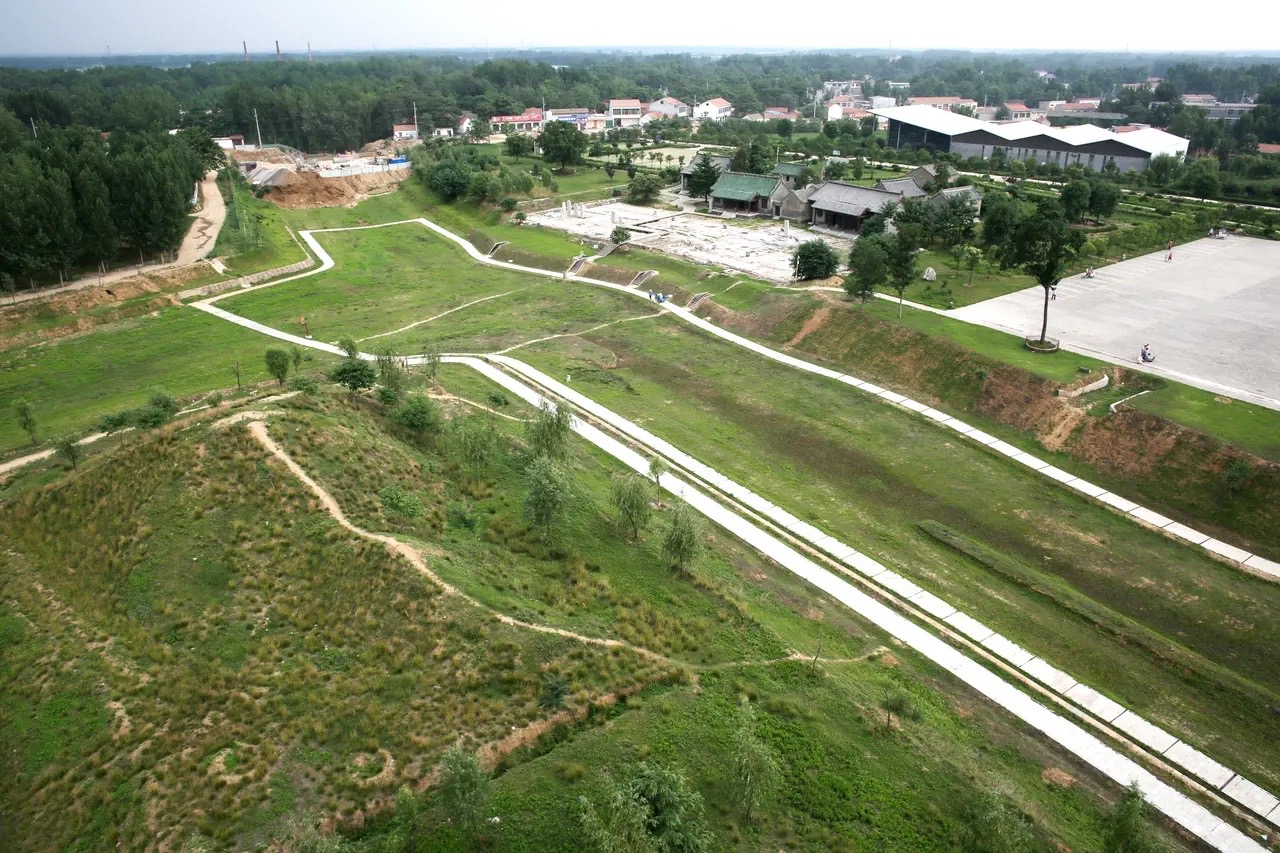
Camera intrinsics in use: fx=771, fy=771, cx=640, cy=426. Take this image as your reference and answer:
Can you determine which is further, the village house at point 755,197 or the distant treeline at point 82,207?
the village house at point 755,197

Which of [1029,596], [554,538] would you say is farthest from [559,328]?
[1029,596]

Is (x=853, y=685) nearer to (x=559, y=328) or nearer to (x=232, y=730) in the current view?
(x=232, y=730)

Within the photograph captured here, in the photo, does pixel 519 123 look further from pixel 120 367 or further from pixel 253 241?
pixel 120 367

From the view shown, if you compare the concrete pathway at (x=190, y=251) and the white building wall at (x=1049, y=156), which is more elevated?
the white building wall at (x=1049, y=156)

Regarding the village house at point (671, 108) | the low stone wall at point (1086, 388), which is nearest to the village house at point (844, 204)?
the low stone wall at point (1086, 388)

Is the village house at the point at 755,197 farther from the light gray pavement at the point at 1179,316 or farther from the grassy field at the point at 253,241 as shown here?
the grassy field at the point at 253,241

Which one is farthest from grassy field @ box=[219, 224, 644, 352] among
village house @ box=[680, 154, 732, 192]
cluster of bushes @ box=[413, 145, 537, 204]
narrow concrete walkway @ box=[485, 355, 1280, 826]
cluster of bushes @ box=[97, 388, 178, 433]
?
village house @ box=[680, 154, 732, 192]

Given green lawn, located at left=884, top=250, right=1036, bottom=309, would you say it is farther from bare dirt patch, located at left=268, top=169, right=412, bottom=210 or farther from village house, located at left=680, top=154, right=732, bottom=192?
bare dirt patch, located at left=268, top=169, right=412, bottom=210

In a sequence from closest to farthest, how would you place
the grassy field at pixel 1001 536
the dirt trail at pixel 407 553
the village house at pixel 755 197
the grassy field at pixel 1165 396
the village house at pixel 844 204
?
the dirt trail at pixel 407 553, the grassy field at pixel 1001 536, the grassy field at pixel 1165 396, the village house at pixel 844 204, the village house at pixel 755 197
